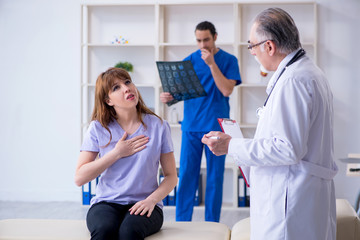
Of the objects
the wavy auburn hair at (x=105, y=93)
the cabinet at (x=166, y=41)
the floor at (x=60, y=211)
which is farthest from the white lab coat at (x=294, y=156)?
the cabinet at (x=166, y=41)

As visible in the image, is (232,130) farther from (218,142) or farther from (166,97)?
(166,97)

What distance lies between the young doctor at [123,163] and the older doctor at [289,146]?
0.62 metres

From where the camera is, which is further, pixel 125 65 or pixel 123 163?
pixel 125 65

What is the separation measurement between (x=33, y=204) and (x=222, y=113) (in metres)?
2.19

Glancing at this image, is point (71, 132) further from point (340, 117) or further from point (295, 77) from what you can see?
point (295, 77)

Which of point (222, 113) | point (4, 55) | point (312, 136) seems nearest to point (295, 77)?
point (312, 136)

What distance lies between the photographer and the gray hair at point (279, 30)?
147 cm

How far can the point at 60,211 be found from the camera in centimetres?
416

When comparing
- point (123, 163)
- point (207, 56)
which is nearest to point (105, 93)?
point (123, 163)

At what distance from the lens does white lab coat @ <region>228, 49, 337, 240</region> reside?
141 cm

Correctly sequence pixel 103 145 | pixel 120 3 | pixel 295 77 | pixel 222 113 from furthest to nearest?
pixel 120 3, pixel 222 113, pixel 103 145, pixel 295 77

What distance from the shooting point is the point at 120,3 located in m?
4.29

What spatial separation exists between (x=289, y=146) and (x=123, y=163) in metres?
0.92

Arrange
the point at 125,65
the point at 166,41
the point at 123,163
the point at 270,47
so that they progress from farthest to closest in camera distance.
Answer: the point at 166,41 → the point at 125,65 → the point at 123,163 → the point at 270,47
